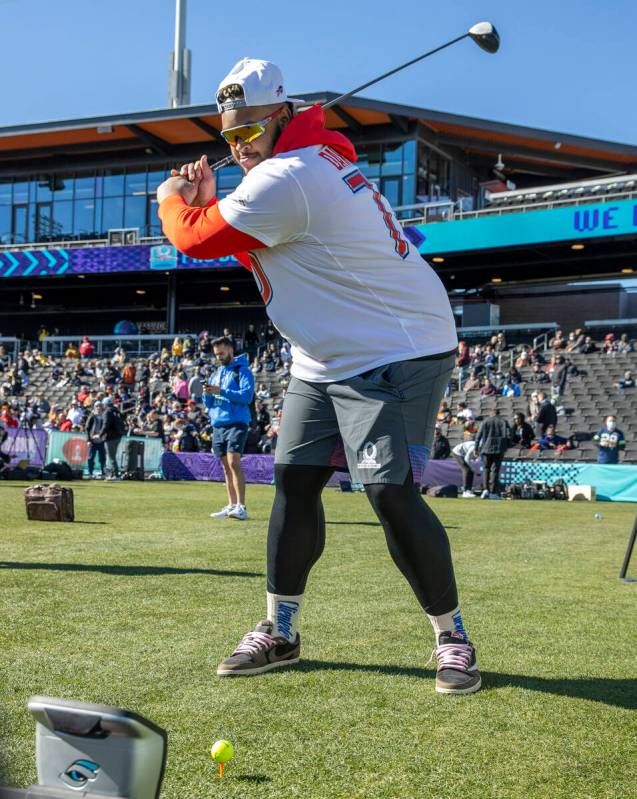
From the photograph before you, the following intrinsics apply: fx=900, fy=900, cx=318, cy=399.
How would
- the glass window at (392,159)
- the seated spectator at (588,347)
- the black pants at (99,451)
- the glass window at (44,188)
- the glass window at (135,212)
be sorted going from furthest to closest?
the glass window at (44,188) < the glass window at (135,212) < the glass window at (392,159) < the seated spectator at (588,347) < the black pants at (99,451)

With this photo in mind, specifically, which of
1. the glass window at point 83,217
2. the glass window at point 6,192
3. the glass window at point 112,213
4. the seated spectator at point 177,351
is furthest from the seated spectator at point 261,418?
the glass window at point 6,192

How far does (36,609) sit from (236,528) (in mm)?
4892

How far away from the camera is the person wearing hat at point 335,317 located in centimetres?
317

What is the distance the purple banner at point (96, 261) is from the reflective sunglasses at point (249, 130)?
3514 centimetres

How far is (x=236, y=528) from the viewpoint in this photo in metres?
9.14

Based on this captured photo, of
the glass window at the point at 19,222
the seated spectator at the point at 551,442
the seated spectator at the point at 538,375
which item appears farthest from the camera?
the glass window at the point at 19,222

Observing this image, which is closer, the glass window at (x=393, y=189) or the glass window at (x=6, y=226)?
the glass window at (x=393, y=189)

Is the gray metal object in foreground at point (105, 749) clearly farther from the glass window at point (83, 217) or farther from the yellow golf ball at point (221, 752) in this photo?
the glass window at point (83, 217)

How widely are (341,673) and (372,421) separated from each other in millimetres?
928

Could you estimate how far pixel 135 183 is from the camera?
45.9 metres

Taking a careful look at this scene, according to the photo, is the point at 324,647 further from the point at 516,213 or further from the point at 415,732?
the point at 516,213

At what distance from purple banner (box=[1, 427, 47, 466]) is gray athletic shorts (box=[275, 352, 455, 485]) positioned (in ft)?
69.5

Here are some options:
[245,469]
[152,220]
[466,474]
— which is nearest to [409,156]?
[152,220]

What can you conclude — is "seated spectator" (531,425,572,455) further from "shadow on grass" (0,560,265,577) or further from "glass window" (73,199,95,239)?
"glass window" (73,199,95,239)
